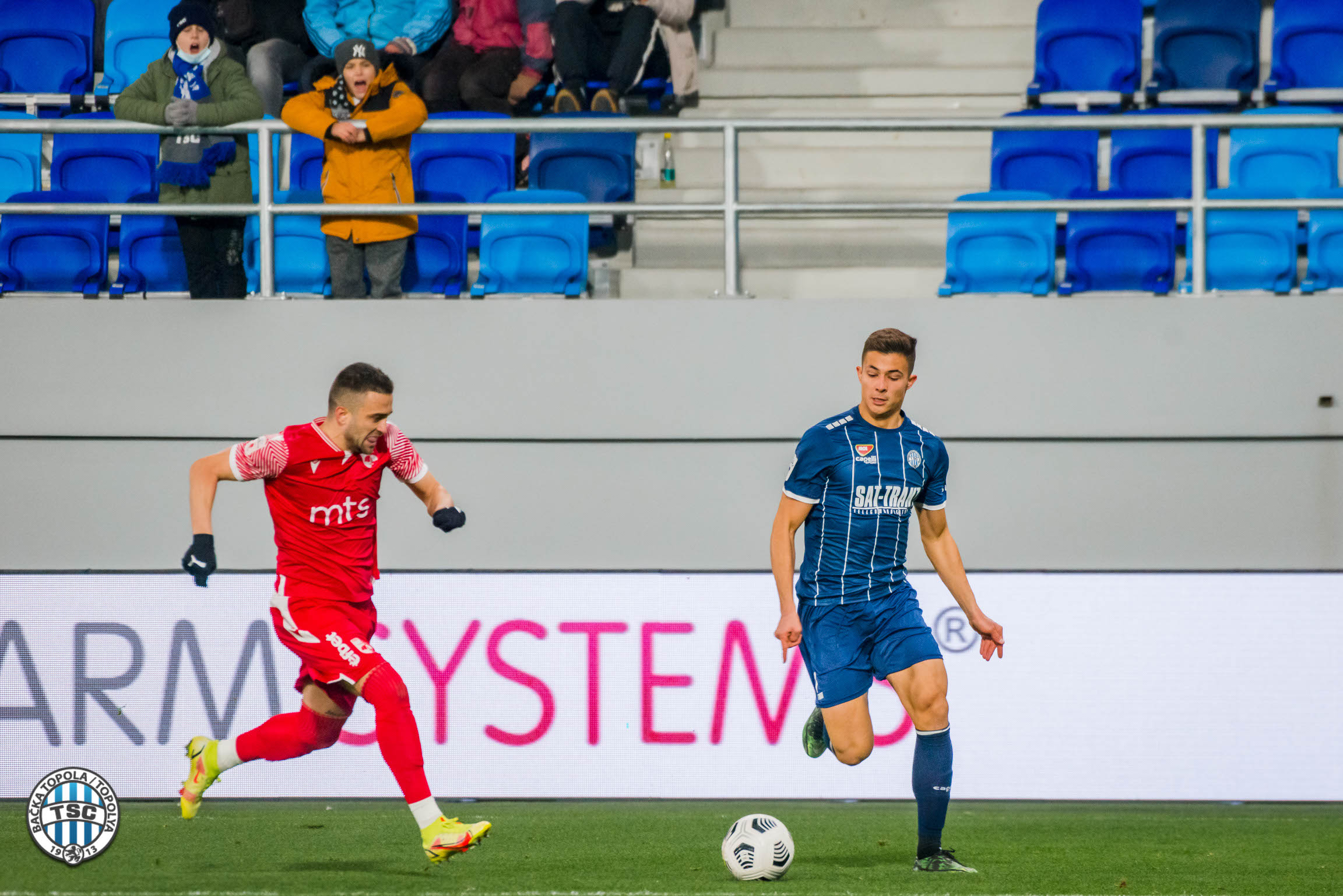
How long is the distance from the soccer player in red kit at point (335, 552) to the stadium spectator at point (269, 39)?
199 inches

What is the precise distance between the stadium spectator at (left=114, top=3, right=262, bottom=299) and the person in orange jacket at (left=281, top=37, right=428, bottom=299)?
0.42m

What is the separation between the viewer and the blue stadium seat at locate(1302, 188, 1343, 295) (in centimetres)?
780

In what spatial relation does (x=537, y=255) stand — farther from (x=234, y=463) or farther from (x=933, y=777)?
(x=933, y=777)

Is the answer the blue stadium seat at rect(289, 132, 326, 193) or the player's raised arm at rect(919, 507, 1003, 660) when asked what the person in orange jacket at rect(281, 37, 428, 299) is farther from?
the player's raised arm at rect(919, 507, 1003, 660)

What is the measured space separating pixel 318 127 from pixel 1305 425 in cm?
543

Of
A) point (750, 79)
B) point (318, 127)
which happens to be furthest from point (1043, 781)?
point (750, 79)

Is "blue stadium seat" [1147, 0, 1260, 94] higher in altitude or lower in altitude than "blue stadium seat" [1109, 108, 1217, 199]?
higher

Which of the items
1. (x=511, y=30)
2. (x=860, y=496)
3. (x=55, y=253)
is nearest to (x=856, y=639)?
(x=860, y=496)

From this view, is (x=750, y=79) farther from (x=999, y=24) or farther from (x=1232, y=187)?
(x=1232, y=187)

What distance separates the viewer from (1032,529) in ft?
25.3

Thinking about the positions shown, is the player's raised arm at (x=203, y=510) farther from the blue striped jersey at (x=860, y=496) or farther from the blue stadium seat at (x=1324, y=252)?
the blue stadium seat at (x=1324, y=252)

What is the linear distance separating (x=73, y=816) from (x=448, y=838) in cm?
135

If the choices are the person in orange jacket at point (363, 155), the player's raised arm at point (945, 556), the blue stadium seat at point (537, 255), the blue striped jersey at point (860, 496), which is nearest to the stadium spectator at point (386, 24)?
the person in orange jacket at point (363, 155)

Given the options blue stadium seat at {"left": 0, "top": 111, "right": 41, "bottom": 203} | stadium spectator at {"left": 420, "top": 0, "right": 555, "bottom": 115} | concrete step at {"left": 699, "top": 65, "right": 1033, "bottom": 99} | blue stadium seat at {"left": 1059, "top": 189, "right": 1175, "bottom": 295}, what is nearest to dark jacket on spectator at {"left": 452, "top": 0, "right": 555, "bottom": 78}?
stadium spectator at {"left": 420, "top": 0, "right": 555, "bottom": 115}
